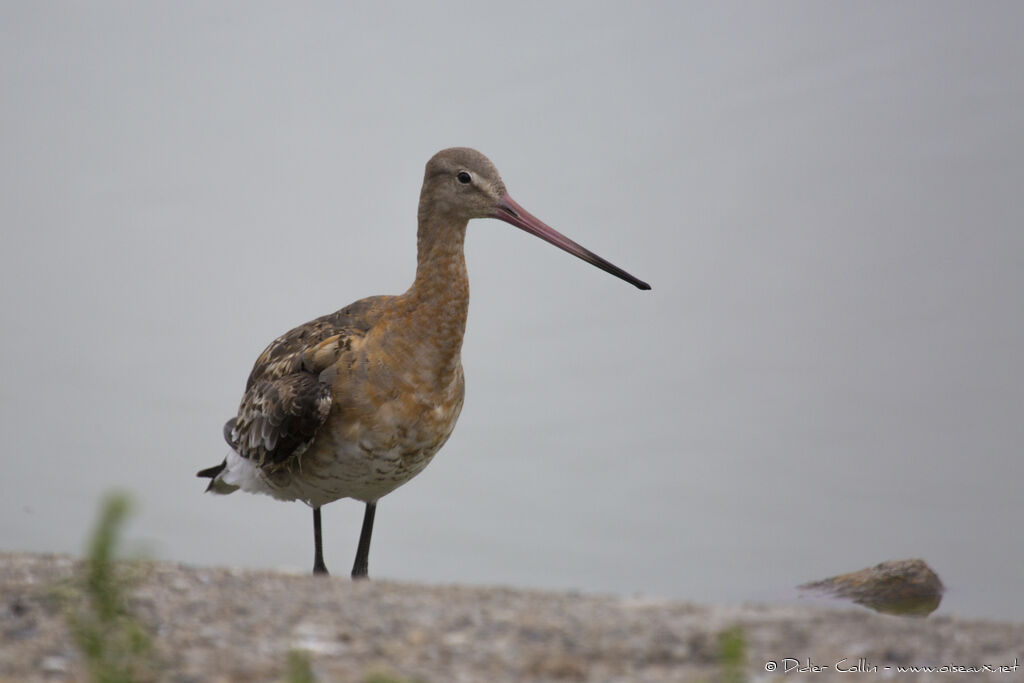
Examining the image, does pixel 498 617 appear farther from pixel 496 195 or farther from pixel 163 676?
pixel 496 195

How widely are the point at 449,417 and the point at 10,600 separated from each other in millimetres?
3264

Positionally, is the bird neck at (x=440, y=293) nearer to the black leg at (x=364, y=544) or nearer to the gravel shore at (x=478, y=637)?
the black leg at (x=364, y=544)

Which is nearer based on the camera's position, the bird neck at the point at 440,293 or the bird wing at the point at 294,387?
the bird wing at the point at 294,387

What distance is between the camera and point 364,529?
331 inches

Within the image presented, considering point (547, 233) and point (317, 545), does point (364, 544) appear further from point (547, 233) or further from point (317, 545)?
point (547, 233)

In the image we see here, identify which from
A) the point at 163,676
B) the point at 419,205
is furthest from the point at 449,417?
the point at 163,676

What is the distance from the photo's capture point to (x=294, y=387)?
7.62 metres

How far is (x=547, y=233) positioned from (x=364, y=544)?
2.36 m

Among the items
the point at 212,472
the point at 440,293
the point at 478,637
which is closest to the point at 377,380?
the point at 440,293

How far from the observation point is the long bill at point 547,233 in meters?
8.21

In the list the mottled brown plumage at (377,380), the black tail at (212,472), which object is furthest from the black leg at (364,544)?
the black tail at (212,472)

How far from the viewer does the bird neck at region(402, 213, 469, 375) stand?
7.80m

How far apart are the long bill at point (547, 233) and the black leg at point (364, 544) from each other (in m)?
2.06

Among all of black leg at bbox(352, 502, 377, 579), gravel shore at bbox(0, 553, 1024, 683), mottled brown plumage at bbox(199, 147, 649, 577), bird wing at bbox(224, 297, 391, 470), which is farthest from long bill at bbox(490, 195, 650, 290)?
gravel shore at bbox(0, 553, 1024, 683)
